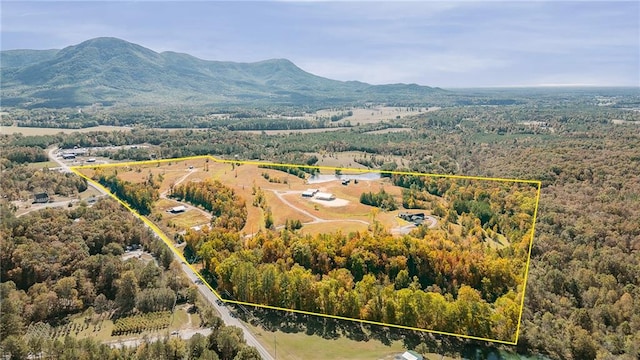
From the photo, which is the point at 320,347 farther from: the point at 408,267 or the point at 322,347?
the point at 408,267

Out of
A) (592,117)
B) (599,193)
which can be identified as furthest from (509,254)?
(592,117)

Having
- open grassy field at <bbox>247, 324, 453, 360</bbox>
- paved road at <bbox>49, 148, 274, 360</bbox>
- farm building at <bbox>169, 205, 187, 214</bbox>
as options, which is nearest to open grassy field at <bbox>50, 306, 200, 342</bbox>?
paved road at <bbox>49, 148, 274, 360</bbox>

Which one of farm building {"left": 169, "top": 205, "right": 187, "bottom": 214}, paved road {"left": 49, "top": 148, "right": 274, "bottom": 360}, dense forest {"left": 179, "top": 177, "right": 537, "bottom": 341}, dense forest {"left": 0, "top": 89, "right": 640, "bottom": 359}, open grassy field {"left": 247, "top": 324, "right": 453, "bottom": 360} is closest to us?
dense forest {"left": 179, "top": 177, "right": 537, "bottom": 341}

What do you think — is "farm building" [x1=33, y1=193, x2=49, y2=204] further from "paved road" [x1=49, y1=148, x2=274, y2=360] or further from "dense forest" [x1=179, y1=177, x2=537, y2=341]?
"dense forest" [x1=179, y1=177, x2=537, y2=341]

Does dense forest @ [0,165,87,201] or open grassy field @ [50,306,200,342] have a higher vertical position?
dense forest @ [0,165,87,201]

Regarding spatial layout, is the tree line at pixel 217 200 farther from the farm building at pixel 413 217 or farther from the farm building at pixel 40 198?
the farm building at pixel 40 198

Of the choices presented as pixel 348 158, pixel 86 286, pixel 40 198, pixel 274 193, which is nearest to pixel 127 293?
pixel 86 286
